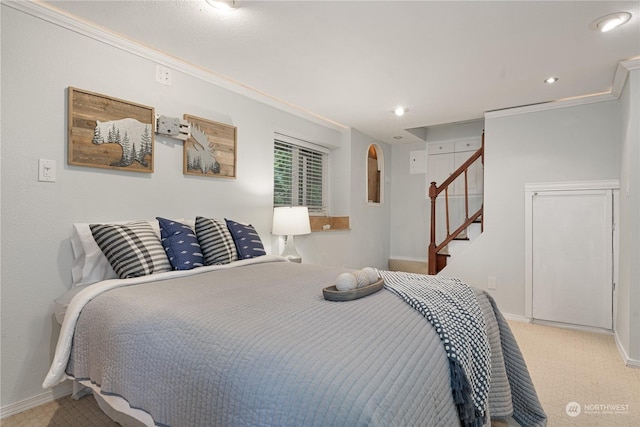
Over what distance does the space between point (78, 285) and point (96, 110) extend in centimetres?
109

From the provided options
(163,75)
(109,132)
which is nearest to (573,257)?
(163,75)

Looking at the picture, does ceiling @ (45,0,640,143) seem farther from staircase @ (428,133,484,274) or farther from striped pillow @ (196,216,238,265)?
striped pillow @ (196,216,238,265)

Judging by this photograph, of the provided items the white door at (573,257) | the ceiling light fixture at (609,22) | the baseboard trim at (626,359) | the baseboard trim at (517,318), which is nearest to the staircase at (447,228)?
the white door at (573,257)

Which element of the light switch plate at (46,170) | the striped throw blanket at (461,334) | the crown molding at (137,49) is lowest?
the striped throw blanket at (461,334)

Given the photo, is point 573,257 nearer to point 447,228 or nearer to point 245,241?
point 447,228

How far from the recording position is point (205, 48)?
93.0 inches

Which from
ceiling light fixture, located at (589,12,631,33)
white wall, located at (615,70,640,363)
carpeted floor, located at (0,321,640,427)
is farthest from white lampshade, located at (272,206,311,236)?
white wall, located at (615,70,640,363)

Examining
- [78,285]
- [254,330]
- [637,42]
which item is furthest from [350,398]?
[637,42]

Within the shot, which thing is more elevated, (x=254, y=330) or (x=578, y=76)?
(x=578, y=76)

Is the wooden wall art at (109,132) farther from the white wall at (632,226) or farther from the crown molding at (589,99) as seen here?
the white wall at (632,226)

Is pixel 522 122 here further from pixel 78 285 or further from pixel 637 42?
pixel 78 285

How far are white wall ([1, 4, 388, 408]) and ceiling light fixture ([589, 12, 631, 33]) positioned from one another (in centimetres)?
279

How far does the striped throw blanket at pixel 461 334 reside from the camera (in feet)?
3.69

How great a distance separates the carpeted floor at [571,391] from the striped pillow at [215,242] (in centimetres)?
104
